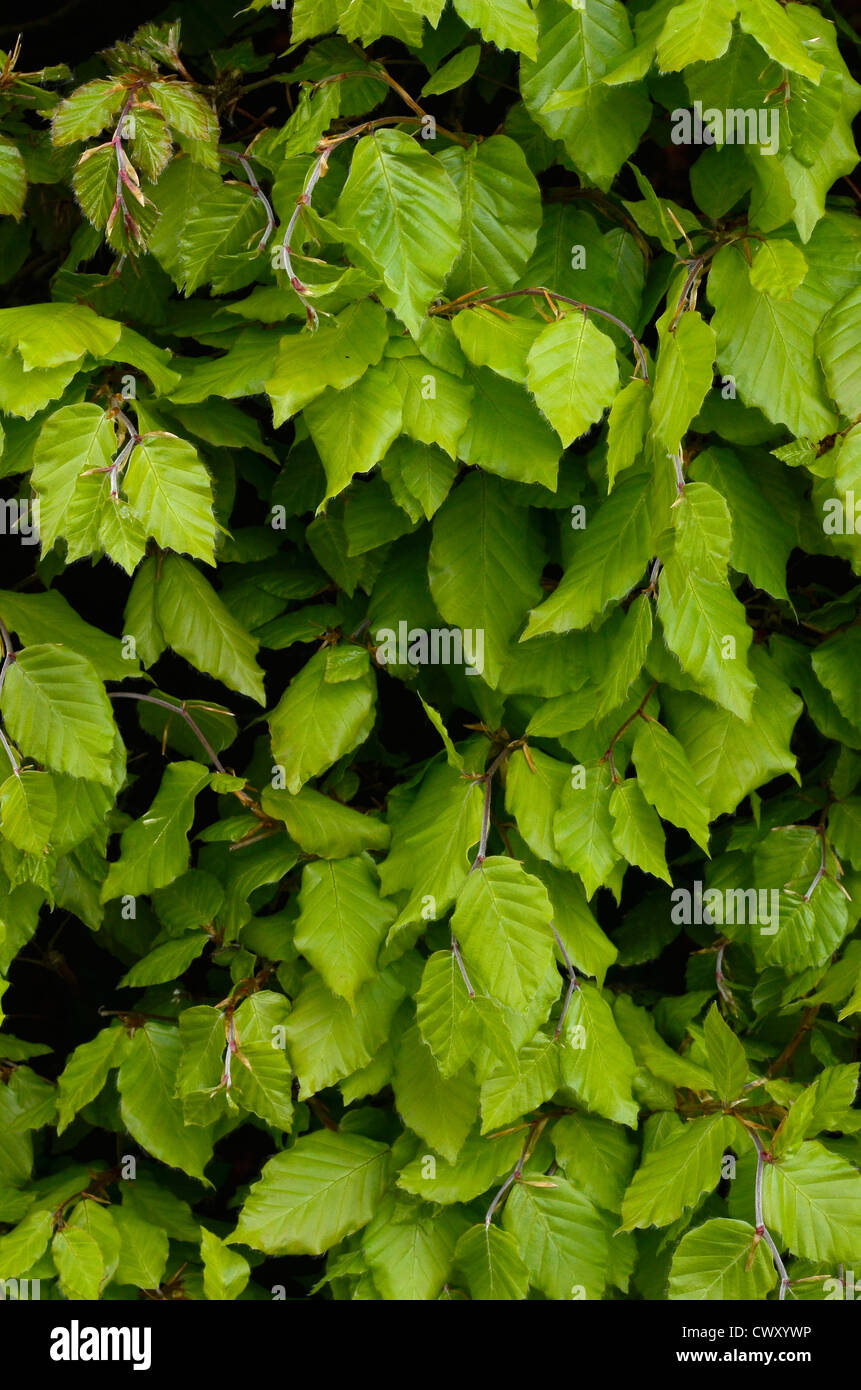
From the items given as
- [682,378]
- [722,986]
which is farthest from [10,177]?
[722,986]

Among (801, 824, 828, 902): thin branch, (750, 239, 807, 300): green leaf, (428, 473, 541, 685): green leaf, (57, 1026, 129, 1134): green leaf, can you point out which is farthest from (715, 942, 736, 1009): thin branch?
(750, 239, 807, 300): green leaf

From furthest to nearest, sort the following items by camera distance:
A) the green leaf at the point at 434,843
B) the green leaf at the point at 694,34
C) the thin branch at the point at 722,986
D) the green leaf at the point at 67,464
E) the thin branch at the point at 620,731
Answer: the thin branch at the point at 722,986 < the thin branch at the point at 620,731 < the green leaf at the point at 434,843 < the green leaf at the point at 67,464 < the green leaf at the point at 694,34

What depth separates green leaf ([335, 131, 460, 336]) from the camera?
1541mm

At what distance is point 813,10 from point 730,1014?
1.60m

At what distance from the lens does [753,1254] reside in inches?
70.2

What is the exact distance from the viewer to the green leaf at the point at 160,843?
1835mm

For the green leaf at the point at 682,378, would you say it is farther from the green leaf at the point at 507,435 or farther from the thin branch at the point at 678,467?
the green leaf at the point at 507,435

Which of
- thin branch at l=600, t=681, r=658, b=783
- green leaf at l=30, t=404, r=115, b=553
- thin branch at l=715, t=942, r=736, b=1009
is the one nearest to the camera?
green leaf at l=30, t=404, r=115, b=553

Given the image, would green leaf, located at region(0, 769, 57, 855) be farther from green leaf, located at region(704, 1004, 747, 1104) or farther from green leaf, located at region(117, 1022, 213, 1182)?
green leaf, located at region(704, 1004, 747, 1104)

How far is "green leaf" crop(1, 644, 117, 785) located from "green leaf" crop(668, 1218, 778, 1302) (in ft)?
3.67

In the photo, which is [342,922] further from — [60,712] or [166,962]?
[60,712]

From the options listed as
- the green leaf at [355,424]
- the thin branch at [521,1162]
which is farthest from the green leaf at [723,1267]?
the green leaf at [355,424]

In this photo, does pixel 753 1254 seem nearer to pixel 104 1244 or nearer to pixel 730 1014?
pixel 730 1014

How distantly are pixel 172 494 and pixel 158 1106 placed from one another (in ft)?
3.25
